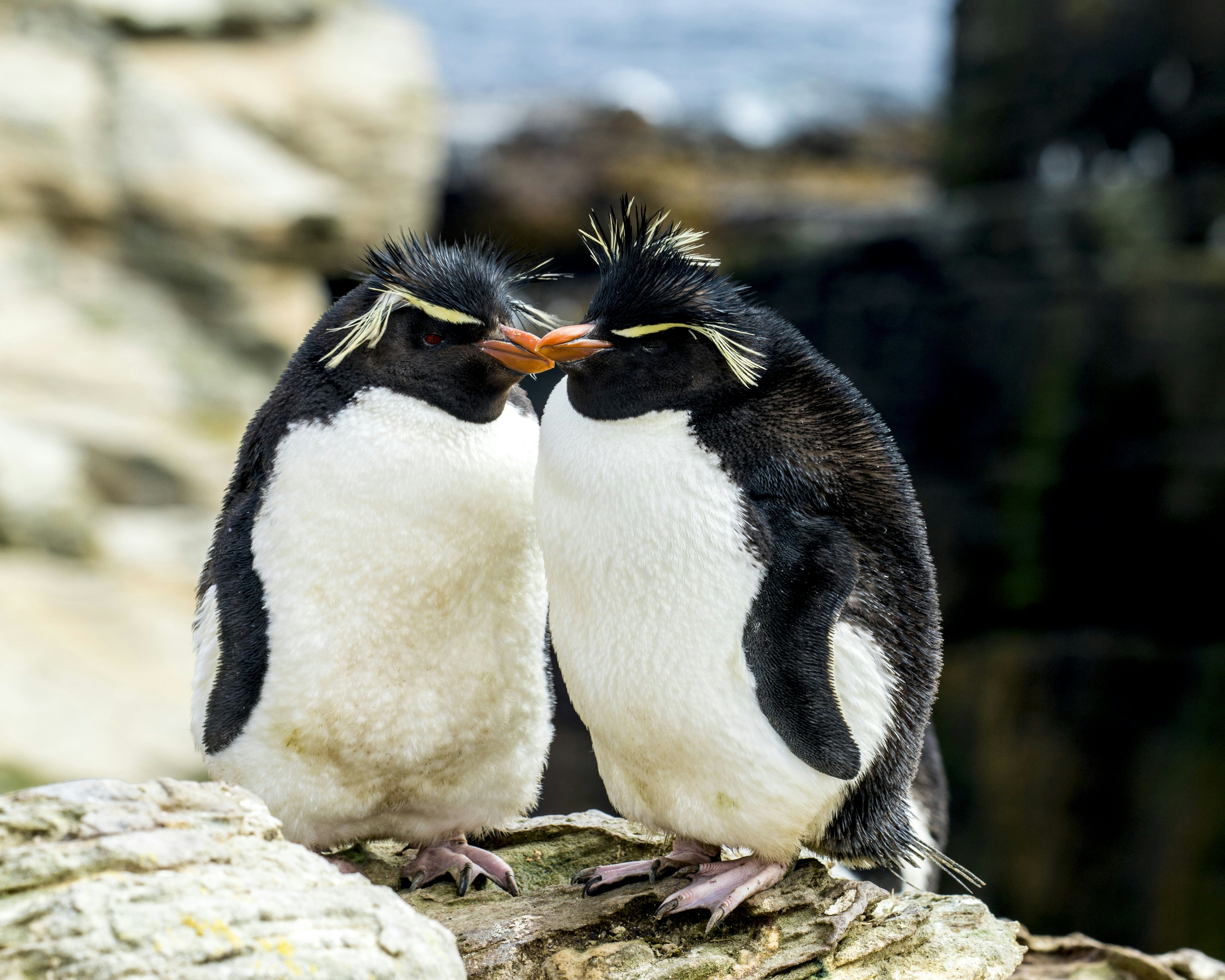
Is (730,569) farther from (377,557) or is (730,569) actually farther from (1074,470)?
(1074,470)

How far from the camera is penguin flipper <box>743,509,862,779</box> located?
5.53 feet

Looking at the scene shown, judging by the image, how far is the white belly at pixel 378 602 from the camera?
74.2 inches

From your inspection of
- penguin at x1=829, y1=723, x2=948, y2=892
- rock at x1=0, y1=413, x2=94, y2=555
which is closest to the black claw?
penguin at x1=829, y1=723, x2=948, y2=892

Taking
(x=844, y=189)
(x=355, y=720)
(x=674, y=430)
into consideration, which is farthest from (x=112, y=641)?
(x=844, y=189)

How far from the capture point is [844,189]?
1195 cm

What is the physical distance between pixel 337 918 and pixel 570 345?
820 mm

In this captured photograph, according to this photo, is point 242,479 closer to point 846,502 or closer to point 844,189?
point 846,502

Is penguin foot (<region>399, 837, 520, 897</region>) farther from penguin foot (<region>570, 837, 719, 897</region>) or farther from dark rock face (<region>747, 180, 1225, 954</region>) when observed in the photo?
dark rock face (<region>747, 180, 1225, 954</region>)

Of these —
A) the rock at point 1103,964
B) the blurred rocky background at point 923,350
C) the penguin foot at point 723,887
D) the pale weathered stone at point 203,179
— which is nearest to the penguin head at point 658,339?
the penguin foot at point 723,887

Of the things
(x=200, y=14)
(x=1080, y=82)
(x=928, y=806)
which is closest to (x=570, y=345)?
(x=928, y=806)

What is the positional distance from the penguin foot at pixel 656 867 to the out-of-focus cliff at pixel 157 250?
12.8 ft

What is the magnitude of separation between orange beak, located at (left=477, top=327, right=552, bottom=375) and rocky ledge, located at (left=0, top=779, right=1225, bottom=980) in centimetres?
72

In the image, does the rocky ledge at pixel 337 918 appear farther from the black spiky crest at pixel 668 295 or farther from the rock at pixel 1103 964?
the black spiky crest at pixel 668 295

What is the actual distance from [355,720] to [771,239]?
274 inches
